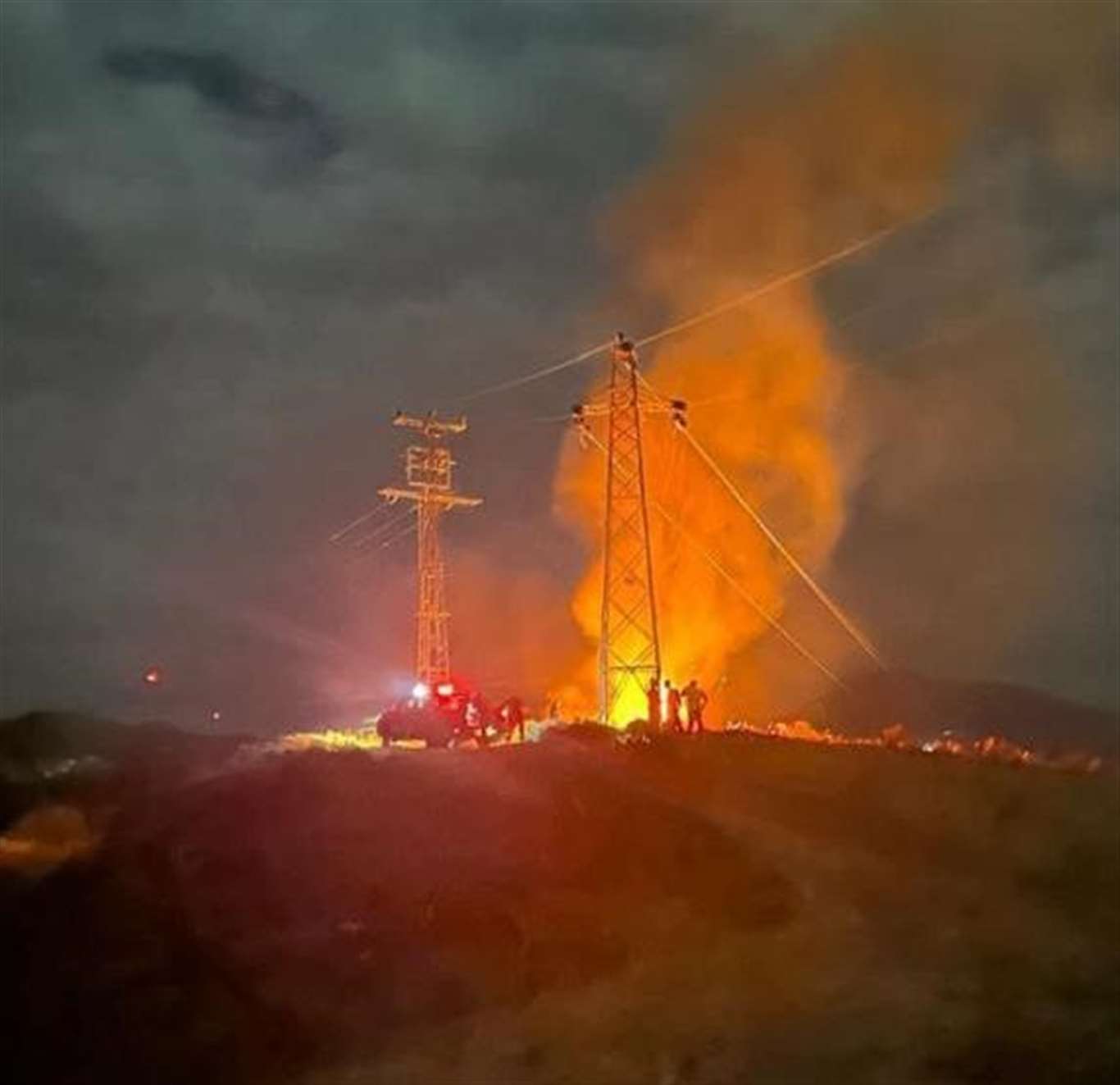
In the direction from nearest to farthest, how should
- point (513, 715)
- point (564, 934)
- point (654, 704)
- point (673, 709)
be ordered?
point (564, 934) < point (673, 709) < point (654, 704) < point (513, 715)

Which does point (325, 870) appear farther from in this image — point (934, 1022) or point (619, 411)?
point (619, 411)

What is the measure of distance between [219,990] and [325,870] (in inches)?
139

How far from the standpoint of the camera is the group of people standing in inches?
1603

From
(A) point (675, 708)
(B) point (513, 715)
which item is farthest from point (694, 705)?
(B) point (513, 715)

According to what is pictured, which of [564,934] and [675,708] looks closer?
[564,934]

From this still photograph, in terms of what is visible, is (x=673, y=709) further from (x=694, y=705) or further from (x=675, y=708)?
(x=694, y=705)

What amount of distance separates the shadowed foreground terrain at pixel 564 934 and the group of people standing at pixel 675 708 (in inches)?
377

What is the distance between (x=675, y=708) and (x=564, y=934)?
64.0ft

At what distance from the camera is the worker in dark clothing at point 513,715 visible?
44.2m

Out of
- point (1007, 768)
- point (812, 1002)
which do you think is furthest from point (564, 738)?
point (812, 1002)

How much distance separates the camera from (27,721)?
37.5 meters

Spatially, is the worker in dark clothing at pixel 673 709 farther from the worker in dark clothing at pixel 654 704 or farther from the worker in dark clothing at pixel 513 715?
the worker in dark clothing at pixel 513 715

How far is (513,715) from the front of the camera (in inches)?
1754

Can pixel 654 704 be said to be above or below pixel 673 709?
above
